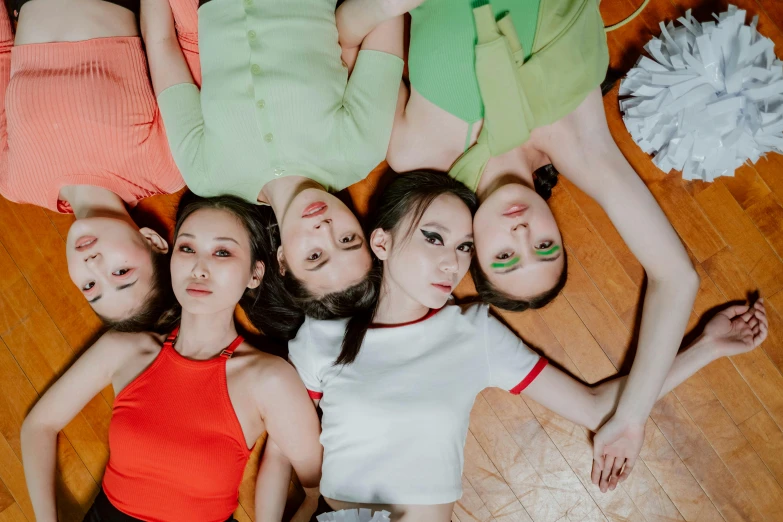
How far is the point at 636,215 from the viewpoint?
169cm

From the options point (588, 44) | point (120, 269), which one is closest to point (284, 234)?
point (120, 269)

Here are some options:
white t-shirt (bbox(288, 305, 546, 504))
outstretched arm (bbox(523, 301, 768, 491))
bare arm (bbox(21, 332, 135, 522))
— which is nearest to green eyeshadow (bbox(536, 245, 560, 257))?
white t-shirt (bbox(288, 305, 546, 504))

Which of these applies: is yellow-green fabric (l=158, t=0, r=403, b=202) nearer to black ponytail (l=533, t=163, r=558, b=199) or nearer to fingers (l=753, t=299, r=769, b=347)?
black ponytail (l=533, t=163, r=558, b=199)

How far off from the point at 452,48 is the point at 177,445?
1.55 meters

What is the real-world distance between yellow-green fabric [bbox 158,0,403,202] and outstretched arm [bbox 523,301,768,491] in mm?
1009

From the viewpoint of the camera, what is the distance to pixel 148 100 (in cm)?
189

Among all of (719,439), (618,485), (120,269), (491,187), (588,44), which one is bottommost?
(618,485)

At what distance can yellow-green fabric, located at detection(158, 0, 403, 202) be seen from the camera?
1704mm

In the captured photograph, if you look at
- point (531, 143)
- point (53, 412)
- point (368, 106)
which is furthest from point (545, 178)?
point (53, 412)

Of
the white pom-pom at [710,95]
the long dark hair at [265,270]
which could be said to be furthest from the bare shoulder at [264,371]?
the white pom-pom at [710,95]

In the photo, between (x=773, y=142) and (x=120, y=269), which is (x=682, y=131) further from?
(x=120, y=269)

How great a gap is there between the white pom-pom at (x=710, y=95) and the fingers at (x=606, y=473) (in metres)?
1.03

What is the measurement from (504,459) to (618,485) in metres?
0.42

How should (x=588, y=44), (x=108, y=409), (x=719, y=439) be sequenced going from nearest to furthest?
(x=588, y=44)
(x=719, y=439)
(x=108, y=409)
